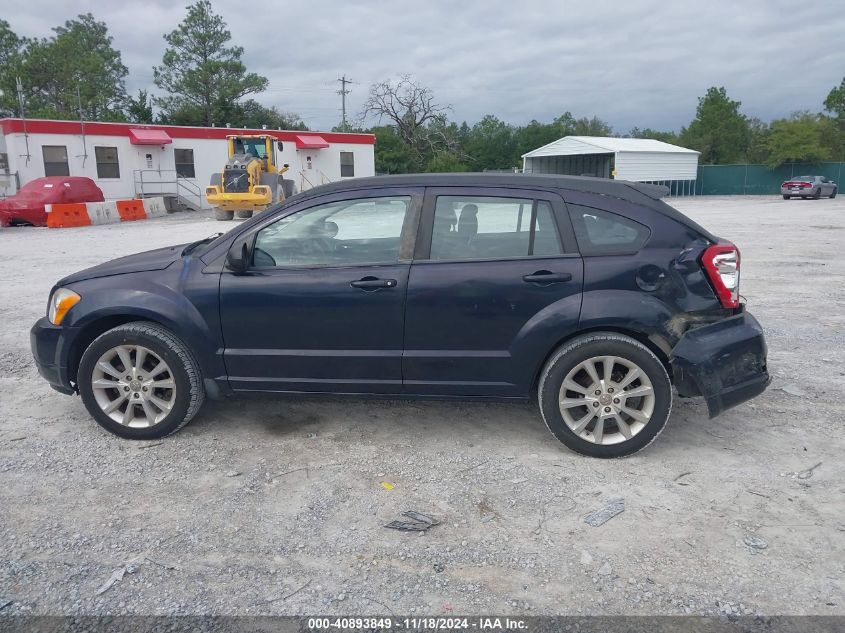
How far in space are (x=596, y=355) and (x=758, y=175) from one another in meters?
51.7

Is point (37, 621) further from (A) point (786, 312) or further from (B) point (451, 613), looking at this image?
(A) point (786, 312)

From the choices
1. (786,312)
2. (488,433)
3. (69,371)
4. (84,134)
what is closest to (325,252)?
(488,433)

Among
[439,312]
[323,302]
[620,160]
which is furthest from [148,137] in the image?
[439,312]

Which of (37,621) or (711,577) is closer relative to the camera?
(37,621)

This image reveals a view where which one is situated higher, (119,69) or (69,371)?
(119,69)

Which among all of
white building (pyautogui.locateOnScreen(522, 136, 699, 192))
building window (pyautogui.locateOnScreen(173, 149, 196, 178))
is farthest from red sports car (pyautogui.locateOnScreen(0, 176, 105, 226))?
white building (pyautogui.locateOnScreen(522, 136, 699, 192))

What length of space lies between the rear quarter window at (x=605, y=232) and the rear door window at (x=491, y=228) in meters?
0.15

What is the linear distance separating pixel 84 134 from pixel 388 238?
1257 inches

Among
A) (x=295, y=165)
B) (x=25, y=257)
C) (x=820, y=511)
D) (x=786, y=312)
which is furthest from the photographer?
(x=295, y=165)

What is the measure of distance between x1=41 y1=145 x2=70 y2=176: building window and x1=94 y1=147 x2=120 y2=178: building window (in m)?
1.46

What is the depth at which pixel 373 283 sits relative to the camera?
4082 mm

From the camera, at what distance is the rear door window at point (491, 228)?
408cm

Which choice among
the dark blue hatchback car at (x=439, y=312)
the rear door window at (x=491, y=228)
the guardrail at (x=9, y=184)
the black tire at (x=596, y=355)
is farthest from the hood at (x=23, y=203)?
the black tire at (x=596, y=355)

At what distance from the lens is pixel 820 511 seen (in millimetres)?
3410
